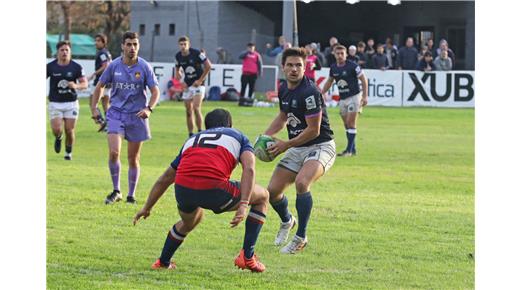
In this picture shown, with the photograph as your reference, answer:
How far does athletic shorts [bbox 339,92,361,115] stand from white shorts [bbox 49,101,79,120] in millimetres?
5248

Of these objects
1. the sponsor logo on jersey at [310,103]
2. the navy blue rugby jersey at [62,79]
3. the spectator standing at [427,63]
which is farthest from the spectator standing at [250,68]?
the sponsor logo on jersey at [310,103]

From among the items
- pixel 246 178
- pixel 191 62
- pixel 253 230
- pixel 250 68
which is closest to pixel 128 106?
pixel 253 230

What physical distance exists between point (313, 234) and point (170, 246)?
91.5 inches

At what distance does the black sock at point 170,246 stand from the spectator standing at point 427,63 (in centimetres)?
2839

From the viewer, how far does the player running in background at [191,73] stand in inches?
866

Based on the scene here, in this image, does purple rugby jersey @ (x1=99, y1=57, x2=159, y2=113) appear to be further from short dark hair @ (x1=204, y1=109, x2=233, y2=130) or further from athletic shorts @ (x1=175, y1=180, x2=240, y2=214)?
athletic shorts @ (x1=175, y1=180, x2=240, y2=214)

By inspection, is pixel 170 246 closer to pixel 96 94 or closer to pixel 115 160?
pixel 115 160

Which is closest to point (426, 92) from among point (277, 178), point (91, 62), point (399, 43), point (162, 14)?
point (91, 62)

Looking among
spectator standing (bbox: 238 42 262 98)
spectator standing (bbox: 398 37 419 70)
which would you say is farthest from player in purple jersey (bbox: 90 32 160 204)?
spectator standing (bbox: 398 37 419 70)

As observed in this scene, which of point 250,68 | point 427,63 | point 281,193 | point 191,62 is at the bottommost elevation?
point 281,193

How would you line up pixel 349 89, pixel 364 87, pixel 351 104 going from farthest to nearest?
pixel 351 104 < pixel 349 89 < pixel 364 87

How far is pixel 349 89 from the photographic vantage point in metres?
20.2

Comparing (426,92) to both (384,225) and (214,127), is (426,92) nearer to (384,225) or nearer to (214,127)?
(384,225)
